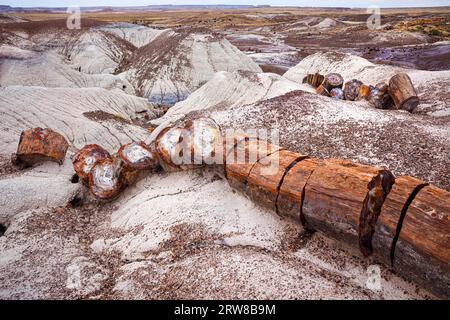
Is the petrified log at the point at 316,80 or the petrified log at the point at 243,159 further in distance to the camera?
the petrified log at the point at 316,80

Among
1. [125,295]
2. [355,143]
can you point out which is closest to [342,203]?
[125,295]

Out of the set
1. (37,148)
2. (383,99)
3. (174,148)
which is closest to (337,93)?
(383,99)

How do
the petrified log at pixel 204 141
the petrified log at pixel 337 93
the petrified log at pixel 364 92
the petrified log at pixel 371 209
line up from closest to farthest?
the petrified log at pixel 371 209
the petrified log at pixel 204 141
the petrified log at pixel 364 92
the petrified log at pixel 337 93

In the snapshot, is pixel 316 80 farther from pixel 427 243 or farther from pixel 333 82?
pixel 427 243

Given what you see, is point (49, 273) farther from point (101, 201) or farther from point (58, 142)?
point (58, 142)

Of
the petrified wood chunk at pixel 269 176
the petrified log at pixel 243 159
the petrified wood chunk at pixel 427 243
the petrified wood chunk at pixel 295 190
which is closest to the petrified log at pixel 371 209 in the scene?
the petrified wood chunk at pixel 427 243

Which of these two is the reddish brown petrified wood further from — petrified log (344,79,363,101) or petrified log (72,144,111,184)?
petrified log (344,79,363,101)

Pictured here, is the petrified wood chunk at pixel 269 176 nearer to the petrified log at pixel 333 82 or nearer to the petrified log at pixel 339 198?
the petrified log at pixel 339 198
